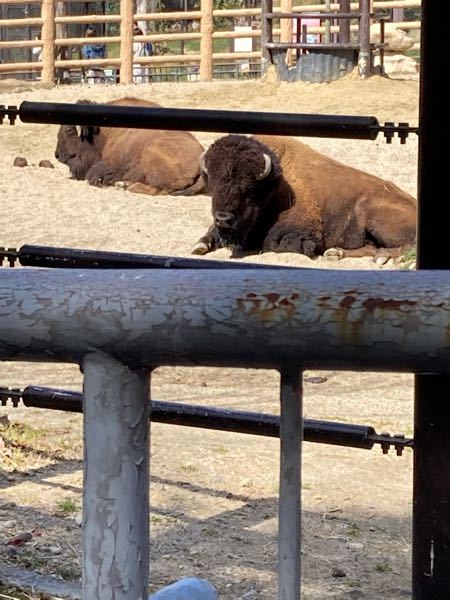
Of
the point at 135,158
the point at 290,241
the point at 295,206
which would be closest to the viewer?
the point at 290,241

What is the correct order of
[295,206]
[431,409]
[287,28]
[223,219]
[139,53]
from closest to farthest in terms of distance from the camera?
1. [431,409]
2. [223,219]
3. [295,206]
4. [287,28]
5. [139,53]

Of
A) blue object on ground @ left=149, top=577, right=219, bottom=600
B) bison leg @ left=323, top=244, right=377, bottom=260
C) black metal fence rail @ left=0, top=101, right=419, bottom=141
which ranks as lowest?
bison leg @ left=323, top=244, right=377, bottom=260

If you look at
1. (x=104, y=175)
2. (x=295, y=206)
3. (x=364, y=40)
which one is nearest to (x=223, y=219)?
(x=295, y=206)

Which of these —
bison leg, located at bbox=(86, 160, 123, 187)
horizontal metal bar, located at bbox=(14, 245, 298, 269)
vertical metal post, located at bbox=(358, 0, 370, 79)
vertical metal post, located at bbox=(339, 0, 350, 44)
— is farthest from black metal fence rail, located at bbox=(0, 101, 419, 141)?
vertical metal post, located at bbox=(339, 0, 350, 44)

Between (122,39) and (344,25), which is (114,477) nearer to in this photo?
(344,25)

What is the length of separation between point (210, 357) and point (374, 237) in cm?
1035

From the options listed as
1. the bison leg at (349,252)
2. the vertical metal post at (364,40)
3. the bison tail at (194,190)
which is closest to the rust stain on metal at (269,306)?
the bison leg at (349,252)

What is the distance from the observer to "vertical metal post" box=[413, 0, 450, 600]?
2.23m

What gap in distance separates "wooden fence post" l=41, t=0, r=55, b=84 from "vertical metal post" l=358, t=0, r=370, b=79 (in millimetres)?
7310

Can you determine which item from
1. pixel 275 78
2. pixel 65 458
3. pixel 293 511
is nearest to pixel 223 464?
pixel 65 458

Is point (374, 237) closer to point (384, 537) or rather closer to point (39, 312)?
point (384, 537)

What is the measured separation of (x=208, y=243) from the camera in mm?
11453

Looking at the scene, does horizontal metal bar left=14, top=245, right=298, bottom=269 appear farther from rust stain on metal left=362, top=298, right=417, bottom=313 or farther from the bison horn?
the bison horn

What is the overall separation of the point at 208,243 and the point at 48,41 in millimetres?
16215
